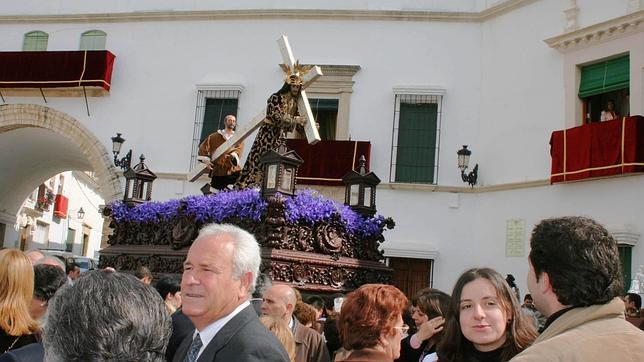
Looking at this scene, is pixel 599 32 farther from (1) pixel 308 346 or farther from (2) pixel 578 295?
(2) pixel 578 295

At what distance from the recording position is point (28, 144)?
20.8m

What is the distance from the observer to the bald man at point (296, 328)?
4.75 meters

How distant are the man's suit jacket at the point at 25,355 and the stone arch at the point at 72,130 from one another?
15.8 m

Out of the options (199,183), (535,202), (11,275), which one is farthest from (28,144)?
(11,275)

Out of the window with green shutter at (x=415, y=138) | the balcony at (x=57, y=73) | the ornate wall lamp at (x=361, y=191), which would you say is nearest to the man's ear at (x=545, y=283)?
the ornate wall lamp at (x=361, y=191)

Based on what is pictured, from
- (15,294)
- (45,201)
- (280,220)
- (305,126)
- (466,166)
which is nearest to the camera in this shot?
(15,294)

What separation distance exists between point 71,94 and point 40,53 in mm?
1373

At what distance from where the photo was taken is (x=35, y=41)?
19453 millimetres

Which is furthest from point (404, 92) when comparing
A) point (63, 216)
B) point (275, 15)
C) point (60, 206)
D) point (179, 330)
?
point (63, 216)

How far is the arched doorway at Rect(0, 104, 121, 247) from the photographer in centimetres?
1823

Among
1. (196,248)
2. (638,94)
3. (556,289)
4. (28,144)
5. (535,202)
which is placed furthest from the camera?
(28,144)

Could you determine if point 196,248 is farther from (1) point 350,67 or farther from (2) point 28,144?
(2) point 28,144

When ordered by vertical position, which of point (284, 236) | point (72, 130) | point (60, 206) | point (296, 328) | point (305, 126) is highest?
point (72, 130)

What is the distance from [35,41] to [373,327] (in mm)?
18909
